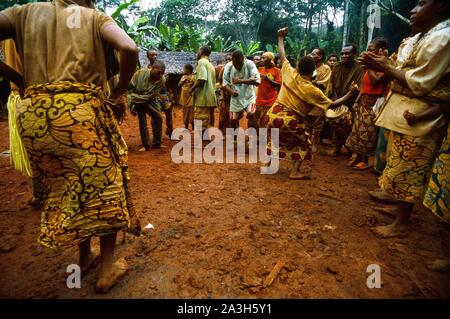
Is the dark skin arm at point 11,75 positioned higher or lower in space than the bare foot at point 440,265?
higher

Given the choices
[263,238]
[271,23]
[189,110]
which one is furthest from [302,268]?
[271,23]

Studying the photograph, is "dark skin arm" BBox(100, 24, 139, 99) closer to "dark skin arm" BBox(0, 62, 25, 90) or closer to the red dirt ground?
"dark skin arm" BBox(0, 62, 25, 90)

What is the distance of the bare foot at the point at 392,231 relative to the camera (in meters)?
2.55

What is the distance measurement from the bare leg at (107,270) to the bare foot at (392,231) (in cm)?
226

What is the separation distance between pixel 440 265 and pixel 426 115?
115 centimetres

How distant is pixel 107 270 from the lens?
1.88 meters

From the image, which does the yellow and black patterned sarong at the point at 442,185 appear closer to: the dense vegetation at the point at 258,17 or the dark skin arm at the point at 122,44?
the dark skin arm at the point at 122,44

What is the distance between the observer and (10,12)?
1512 millimetres

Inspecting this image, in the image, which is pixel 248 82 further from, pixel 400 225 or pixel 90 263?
pixel 90 263

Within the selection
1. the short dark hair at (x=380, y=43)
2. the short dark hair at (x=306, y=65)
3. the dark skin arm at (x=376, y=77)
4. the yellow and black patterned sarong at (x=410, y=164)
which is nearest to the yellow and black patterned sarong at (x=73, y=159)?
the yellow and black patterned sarong at (x=410, y=164)

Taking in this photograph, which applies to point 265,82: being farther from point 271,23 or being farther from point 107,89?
point 271,23

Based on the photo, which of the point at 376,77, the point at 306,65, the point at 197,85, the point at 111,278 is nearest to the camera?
the point at 111,278

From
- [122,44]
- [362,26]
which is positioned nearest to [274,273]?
[122,44]

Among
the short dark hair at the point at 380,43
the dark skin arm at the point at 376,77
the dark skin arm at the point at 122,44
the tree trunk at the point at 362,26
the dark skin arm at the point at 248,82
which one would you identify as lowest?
the dark skin arm at the point at 248,82
